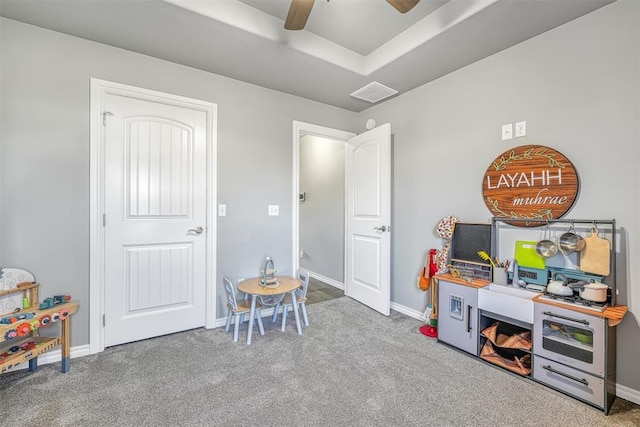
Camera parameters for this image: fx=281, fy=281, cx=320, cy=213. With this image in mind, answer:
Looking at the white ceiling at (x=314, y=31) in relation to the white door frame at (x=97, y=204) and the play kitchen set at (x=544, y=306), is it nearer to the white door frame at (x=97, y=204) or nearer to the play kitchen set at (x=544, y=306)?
the white door frame at (x=97, y=204)

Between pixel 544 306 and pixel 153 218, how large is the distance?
10.0 feet

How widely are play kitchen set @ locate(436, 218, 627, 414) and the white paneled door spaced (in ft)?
7.59

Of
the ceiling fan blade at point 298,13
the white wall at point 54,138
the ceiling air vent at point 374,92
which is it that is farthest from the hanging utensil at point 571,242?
the white wall at point 54,138

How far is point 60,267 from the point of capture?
6.98 feet

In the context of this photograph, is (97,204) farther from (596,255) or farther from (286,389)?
(596,255)

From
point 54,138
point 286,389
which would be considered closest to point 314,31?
point 54,138

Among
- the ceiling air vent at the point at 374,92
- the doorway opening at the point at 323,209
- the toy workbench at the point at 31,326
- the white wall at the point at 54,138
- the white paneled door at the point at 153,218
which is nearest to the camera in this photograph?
the toy workbench at the point at 31,326

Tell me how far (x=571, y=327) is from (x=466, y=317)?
2.06 ft

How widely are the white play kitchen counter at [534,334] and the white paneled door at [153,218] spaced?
90.6 inches

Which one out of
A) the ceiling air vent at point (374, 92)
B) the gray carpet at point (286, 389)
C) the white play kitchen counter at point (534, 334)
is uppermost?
the ceiling air vent at point (374, 92)

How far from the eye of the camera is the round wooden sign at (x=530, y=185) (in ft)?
6.49

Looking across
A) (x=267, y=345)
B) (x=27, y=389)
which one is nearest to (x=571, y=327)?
(x=267, y=345)

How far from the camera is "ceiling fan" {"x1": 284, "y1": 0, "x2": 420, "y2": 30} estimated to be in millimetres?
1494

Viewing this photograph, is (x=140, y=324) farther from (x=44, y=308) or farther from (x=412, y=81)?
(x=412, y=81)
